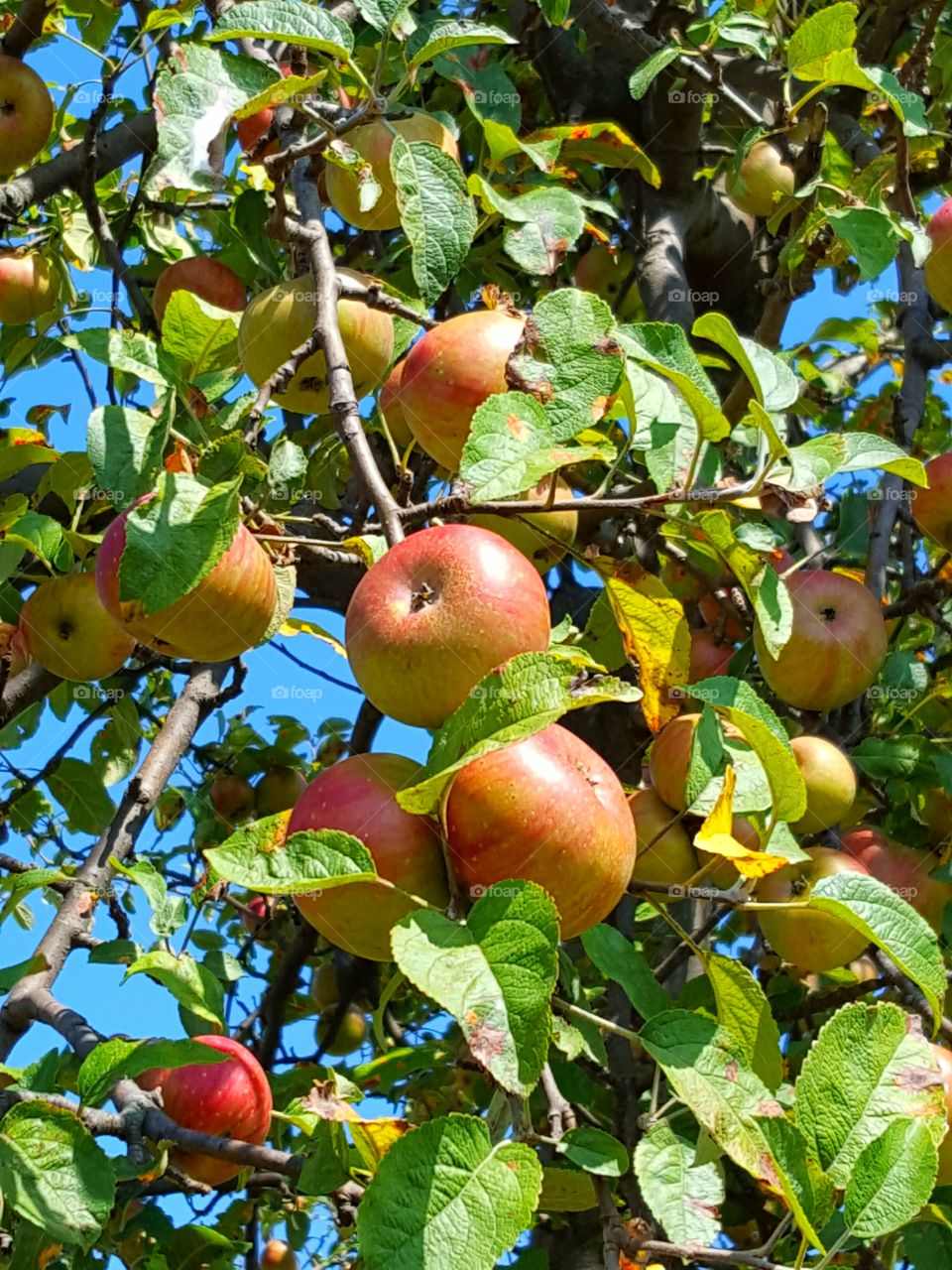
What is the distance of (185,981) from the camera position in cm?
136

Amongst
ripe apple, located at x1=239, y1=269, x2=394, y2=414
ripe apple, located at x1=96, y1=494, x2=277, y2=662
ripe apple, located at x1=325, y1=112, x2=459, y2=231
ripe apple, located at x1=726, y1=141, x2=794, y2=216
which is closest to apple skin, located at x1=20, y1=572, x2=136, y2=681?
ripe apple, located at x1=239, y1=269, x2=394, y2=414

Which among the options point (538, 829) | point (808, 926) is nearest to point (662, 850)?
point (808, 926)

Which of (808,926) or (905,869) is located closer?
(808,926)

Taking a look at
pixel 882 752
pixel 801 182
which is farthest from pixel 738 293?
pixel 882 752

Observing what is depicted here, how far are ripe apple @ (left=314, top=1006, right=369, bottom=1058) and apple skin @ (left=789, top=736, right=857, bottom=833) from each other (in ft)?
5.85

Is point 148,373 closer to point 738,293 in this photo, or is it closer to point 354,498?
point 354,498

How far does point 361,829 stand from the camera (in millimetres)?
1020

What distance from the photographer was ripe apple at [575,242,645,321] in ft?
10.1

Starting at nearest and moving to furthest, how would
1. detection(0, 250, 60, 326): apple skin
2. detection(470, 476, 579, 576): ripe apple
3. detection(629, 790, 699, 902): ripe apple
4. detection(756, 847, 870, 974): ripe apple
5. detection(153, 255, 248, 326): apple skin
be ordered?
detection(470, 476, 579, 576): ripe apple, detection(629, 790, 699, 902): ripe apple, detection(756, 847, 870, 974): ripe apple, detection(153, 255, 248, 326): apple skin, detection(0, 250, 60, 326): apple skin

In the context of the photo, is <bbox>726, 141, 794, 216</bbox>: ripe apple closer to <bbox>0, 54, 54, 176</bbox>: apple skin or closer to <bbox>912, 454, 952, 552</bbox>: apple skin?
<bbox>912, 454, 952, 552</bbox>: apple skin

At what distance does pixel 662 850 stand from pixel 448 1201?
0.83 meters

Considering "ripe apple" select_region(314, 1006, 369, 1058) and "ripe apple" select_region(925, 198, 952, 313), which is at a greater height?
"ripe apple" select_region(925, 198, 952, 313)

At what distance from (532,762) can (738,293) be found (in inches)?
96.1

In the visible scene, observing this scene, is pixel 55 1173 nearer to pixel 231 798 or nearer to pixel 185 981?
pixel 185 981
